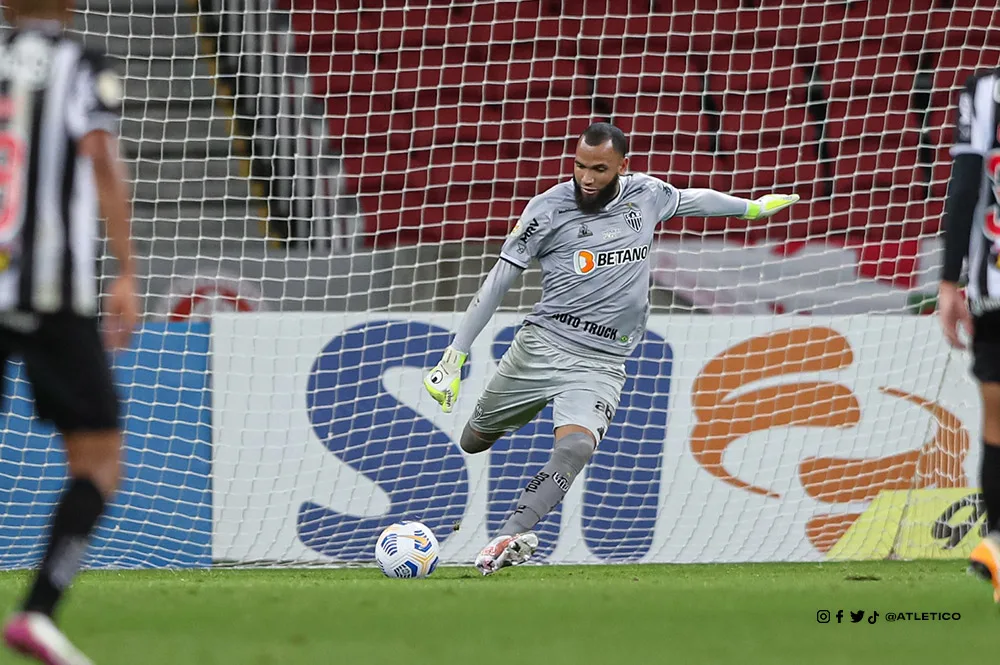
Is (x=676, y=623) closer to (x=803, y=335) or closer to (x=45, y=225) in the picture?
(x=45, y=225)

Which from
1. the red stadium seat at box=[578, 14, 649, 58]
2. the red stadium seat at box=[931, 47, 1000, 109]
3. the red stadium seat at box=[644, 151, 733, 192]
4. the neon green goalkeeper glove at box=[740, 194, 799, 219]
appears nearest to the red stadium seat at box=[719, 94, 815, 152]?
the red stadium seat at box=[644, 151, 733, 192]

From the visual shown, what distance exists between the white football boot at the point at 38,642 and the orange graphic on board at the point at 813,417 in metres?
5.18

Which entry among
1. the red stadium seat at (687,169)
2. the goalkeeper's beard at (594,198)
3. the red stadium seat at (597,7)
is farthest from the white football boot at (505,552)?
the red stadium seat at (597,7)

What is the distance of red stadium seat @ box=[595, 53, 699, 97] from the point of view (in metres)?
9.87

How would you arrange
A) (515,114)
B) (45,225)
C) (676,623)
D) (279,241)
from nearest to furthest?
(45,225) → (676,623) → (279,241) → (515,114)

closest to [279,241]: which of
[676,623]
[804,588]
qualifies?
[804,588]

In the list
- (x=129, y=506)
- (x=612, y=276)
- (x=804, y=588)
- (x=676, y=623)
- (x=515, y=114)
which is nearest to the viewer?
(x=676, y=623)

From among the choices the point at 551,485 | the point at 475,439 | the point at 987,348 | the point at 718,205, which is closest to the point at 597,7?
the point at 718,205

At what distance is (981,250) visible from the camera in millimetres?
4309

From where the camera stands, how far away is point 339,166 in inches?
378

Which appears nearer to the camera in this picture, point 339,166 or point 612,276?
point 612,276

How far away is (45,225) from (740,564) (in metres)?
5.11

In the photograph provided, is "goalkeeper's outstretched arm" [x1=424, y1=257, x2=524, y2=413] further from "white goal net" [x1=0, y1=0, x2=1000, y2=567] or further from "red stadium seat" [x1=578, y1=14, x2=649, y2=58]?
"red stadium seat" [x1=578, y1=14, x2=649, y2=58]

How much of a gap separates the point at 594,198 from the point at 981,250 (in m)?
2.19
